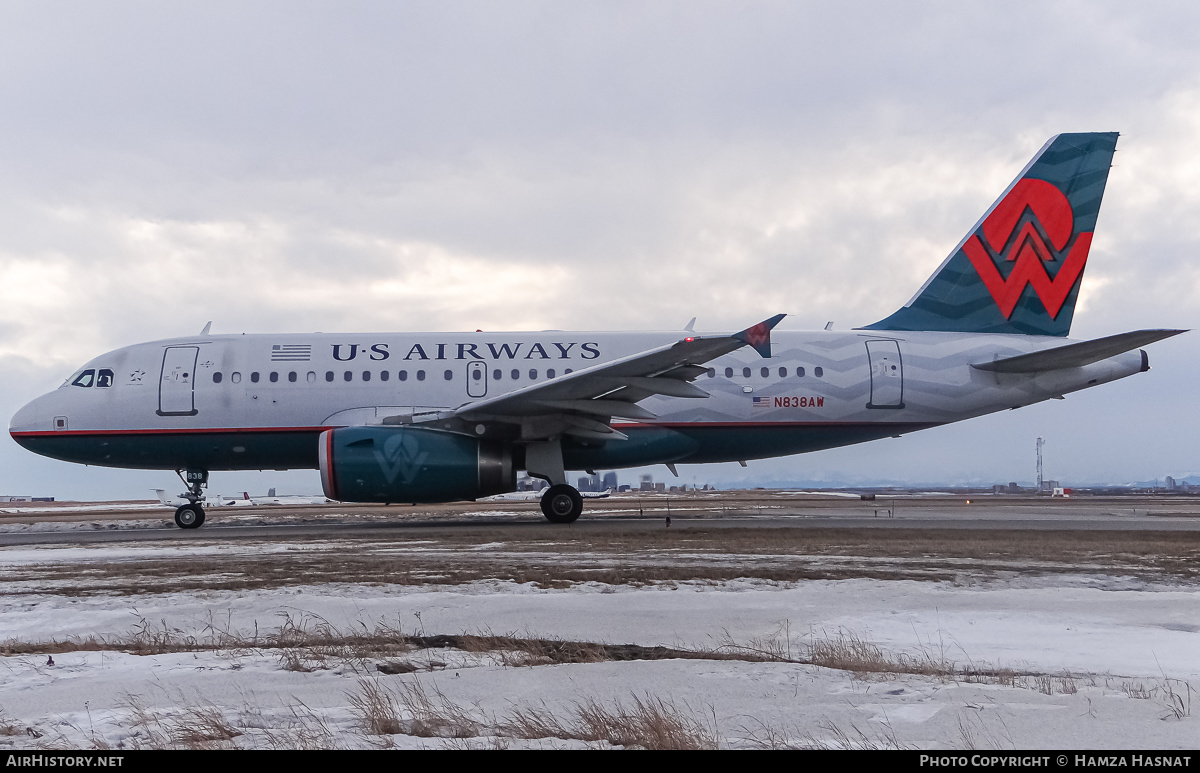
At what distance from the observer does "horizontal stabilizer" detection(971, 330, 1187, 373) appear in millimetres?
15664

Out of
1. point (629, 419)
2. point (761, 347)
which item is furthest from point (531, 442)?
point (761, 347)

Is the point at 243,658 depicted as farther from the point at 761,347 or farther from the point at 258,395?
the point at 258,395

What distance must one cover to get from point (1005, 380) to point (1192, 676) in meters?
14.8

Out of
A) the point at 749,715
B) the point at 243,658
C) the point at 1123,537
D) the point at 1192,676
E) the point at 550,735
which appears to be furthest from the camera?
the point at 1123,537

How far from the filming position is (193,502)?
59.3 feet

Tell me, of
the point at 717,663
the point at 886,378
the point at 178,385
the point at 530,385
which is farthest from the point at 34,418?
the point at 717,663

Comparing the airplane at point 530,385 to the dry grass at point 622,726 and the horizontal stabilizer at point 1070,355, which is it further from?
the dry grass at point 622,726

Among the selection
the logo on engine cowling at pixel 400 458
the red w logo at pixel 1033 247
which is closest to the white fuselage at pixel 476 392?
the red w logo at pixel 1033 247

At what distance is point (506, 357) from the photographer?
1769cm

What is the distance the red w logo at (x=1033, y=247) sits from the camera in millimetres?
18672

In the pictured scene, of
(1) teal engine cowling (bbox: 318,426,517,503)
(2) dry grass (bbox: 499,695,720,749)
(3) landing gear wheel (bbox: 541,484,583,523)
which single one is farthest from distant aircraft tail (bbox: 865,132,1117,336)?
(2) dry grass (bbox: 499,695,720,749)

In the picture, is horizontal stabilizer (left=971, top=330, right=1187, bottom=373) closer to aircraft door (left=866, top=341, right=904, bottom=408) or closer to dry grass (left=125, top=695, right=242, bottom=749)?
aircraft door (left=866, top=341, right=904, bottom=408)

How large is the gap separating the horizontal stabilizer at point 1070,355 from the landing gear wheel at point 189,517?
52.0 ft

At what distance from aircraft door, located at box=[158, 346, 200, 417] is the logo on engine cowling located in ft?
15.9
